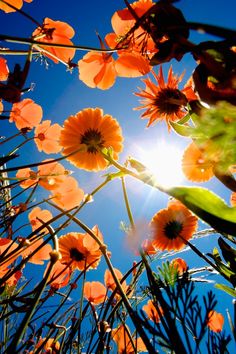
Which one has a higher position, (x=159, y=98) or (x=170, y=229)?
(x=159, y=98)

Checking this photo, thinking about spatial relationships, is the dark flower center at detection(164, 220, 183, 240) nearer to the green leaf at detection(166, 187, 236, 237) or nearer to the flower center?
the flower center

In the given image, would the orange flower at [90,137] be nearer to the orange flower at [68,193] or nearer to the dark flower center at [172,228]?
the orange flower at [68,193]

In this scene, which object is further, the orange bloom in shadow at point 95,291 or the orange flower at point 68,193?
the orange bloom in shadow at point 95,291

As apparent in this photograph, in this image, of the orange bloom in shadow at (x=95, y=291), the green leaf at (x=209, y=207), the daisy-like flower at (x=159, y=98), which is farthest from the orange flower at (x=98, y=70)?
the orange bloom in shadow at (x=95, y=291)

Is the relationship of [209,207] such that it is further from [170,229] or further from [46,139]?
[46,139]

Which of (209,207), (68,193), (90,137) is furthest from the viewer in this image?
(90,137)

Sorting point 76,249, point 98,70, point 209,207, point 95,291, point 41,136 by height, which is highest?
point 41,136

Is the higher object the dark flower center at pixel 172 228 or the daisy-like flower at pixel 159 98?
the daisy-like flower at pixel 159 98

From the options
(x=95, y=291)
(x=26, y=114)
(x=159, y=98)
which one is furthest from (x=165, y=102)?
(x=95, y=291)
